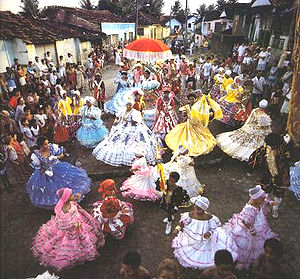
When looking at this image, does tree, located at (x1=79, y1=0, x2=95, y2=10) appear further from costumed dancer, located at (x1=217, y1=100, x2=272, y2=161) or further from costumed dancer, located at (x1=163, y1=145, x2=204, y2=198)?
costumed dancer, located at (x1=163, y1=145, x2=204, y2=198)

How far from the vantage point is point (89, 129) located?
9062 mm

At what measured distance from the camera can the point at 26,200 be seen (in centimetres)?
670

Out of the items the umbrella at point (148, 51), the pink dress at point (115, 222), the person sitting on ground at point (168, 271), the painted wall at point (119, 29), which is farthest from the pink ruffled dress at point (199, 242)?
the painted wall at point (119, 29)

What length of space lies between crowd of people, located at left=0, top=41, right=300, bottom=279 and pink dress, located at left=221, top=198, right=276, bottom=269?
0.05 feet

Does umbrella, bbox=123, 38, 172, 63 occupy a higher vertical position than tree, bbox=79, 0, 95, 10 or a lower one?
lower

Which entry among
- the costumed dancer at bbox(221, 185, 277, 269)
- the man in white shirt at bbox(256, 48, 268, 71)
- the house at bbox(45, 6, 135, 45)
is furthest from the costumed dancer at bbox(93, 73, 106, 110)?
the house at bbox(45, 6, 135, 45)

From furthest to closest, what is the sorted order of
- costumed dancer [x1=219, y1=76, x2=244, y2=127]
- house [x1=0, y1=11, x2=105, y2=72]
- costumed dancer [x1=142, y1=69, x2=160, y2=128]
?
house [x1=0, y1=11, x2=105, y2=72]
costumed dancer [x1=219, y1=76, x2=244, y2=127]
costumed dancer [x1=142, y1=69, x2=160, y2=128]

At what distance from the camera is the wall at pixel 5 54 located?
14938 millimetres

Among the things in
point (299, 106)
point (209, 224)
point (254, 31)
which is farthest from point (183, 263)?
point (254, 31)

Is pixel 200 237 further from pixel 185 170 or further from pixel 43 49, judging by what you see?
pixel 43 49

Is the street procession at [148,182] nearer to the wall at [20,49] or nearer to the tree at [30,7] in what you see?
the wall at [20,49]

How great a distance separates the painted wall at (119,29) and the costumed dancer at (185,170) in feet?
95.4

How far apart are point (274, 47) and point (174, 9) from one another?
64.3m

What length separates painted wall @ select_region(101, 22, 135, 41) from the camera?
3247 centimetres
